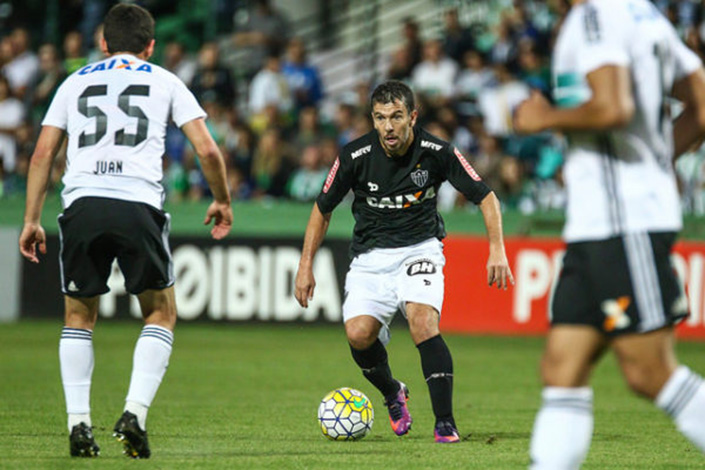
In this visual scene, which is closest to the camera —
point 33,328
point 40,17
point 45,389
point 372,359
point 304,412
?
point 372,359

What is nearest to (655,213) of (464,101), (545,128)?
(545,128)

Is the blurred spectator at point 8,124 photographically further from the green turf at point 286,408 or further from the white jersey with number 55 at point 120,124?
the white jersey with number 55 at point 120,124

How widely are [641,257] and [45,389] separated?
21.8 ft

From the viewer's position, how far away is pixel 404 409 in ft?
26.0

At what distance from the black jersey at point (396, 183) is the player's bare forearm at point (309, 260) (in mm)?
84

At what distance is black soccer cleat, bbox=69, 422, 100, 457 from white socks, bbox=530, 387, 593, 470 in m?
2.69

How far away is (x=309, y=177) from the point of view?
17453mm

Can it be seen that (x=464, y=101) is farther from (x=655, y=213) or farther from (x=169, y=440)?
(x=655, y=213)

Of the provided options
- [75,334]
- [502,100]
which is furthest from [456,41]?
[75,334]

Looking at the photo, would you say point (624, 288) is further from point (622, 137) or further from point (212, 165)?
point (212, 165)

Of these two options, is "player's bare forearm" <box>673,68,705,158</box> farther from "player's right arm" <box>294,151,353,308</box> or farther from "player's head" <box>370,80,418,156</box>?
"player's right arm" <box>294,151,353,308</box>


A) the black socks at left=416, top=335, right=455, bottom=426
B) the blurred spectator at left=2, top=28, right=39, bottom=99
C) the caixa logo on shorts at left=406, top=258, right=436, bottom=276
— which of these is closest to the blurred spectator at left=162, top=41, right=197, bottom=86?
the blurred spectator at left=2, top=28, right=39, bottom=99

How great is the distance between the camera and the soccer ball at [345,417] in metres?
7.50

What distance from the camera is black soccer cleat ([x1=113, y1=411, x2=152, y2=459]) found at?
20.0 ft
